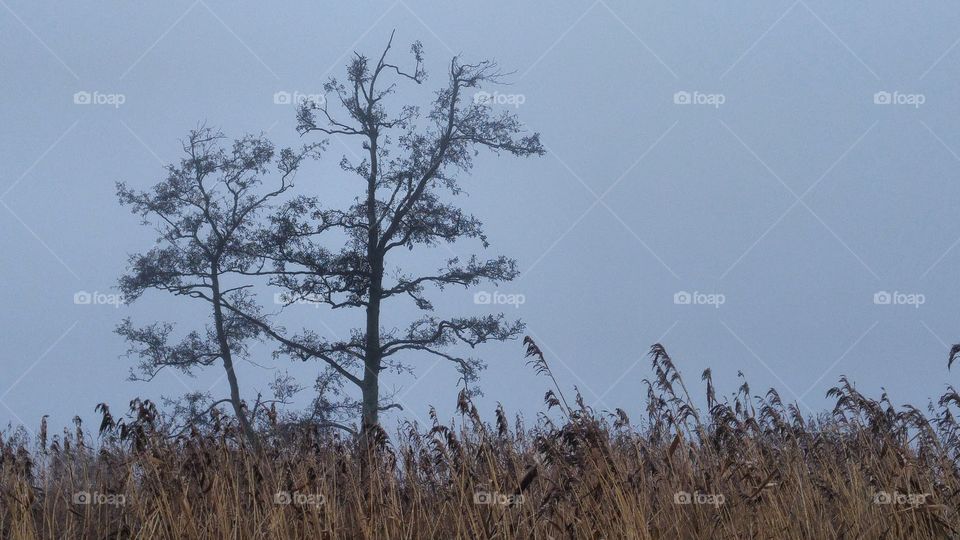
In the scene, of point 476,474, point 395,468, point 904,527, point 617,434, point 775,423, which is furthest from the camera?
point 617,434

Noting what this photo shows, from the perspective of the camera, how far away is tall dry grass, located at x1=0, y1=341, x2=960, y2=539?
18.4 feet

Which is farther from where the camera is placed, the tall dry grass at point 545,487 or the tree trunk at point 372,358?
the tree trunk at point 372,358

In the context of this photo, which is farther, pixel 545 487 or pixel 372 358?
pixel 372 358

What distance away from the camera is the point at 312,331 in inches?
804

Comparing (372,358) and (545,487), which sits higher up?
(372,358)

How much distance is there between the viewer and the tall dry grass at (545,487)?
5.62 meters

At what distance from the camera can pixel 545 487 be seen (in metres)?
6.70

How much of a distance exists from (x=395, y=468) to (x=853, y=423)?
4.08 meters

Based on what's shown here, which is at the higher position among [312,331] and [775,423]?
[312,331]

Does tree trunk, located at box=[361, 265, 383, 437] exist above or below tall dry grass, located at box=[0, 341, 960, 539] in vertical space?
above

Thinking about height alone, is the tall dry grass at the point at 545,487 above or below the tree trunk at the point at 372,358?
below

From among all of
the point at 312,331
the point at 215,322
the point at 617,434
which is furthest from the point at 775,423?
the point at 215,322

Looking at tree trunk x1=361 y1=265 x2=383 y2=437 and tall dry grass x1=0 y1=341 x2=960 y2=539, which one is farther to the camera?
tree trunk x1=361 y1=265 x2=383 y2=437

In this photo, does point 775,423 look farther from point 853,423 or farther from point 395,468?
point 395,468
